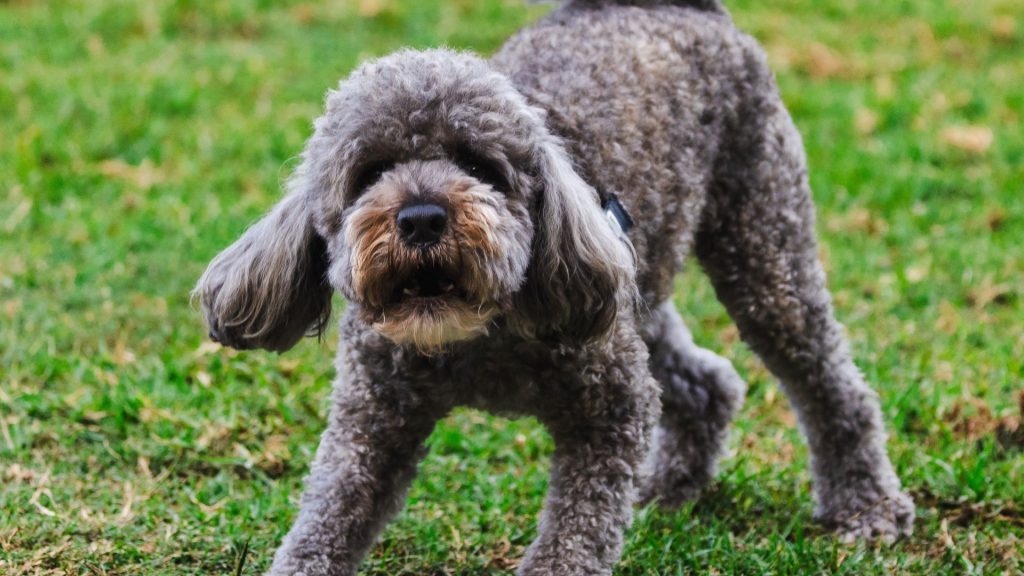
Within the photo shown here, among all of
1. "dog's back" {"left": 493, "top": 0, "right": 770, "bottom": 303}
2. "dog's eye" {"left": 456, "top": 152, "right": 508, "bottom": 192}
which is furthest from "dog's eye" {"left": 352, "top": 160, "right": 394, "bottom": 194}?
"dog's back" {"left": 493, "top": 0, "right": 770, "bottom": 303}

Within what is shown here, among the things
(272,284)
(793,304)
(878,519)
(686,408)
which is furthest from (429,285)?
(878,519)

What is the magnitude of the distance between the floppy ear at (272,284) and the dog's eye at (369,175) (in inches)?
8.1

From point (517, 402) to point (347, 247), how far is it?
0.77 m

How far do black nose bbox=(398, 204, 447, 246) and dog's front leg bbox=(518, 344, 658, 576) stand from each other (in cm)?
77

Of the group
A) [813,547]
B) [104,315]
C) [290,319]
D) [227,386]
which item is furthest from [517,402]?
[104,315]

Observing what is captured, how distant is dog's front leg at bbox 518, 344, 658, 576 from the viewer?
161 inches

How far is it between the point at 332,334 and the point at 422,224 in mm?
3140

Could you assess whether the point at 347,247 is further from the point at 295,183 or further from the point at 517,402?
the point at 517,402

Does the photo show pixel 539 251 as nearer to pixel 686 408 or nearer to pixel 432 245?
pixel 432 245

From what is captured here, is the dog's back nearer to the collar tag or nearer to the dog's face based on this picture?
the collar tag

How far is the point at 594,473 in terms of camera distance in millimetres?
4156

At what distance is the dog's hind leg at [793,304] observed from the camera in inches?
198

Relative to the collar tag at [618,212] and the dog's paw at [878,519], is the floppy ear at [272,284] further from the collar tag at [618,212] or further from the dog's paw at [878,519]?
the dog's paw at [878,519]

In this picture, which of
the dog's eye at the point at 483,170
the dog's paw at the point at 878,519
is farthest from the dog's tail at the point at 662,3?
the dog's paw at the point at 878,519
